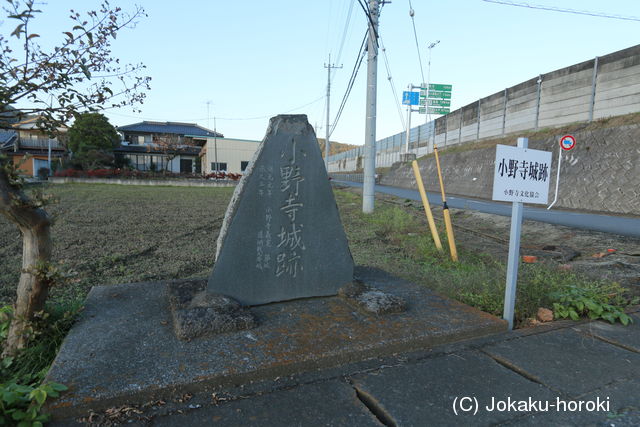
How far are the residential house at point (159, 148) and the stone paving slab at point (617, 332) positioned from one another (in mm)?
35328

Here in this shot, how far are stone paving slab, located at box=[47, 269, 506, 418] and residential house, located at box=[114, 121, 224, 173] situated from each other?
34.1 meters

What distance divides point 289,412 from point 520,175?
2.34 meters

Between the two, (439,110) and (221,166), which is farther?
(221,166)

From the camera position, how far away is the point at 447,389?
1.98 meters

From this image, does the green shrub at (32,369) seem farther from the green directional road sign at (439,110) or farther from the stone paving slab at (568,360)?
the green directional road sign at (439,110)

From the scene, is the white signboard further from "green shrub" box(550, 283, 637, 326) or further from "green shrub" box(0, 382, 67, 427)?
"green shrub" box(0, 382, 67, 427)

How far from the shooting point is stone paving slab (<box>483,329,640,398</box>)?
2.08 meters

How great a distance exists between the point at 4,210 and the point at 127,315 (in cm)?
105

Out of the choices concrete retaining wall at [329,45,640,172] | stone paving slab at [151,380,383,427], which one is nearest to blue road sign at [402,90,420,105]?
concrete retaining wall at [329,45,640,172]

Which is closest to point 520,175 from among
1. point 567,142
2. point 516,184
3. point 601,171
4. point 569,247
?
point 516,184

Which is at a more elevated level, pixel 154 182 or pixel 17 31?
pixel 17 31

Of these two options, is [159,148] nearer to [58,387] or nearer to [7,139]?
[7,139]

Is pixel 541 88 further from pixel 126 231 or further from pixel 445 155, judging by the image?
pixel 126 231

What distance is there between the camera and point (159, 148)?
115 feet
